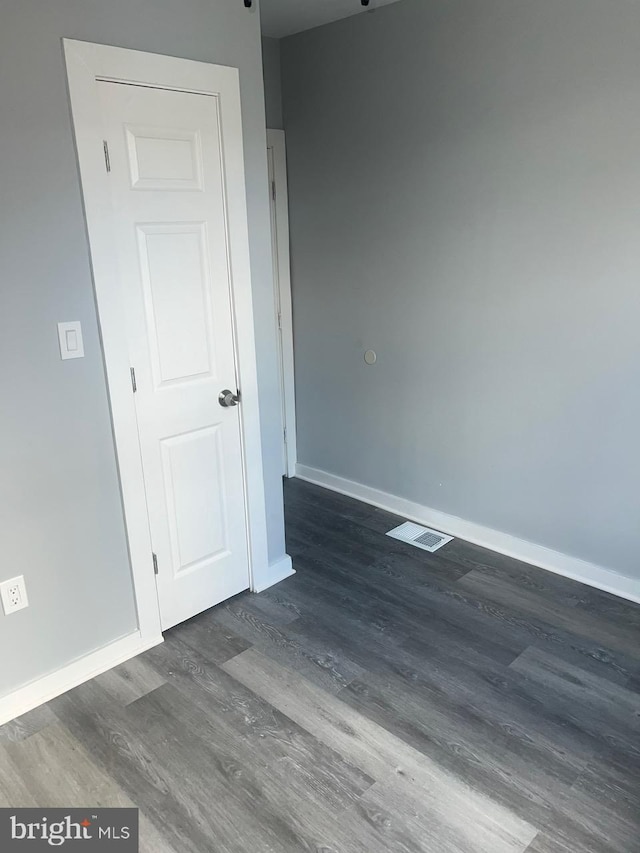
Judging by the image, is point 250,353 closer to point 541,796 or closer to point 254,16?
point 254,16

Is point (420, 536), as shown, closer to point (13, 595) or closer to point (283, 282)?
point (283, 282)

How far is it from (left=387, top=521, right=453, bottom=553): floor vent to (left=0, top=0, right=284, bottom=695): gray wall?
4.94ft

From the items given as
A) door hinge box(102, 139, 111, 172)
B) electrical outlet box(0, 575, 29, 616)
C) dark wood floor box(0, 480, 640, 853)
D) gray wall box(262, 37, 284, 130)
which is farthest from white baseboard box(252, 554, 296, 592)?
gray wall box(262, 37, 284, 130)

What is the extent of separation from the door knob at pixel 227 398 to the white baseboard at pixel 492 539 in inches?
57.0

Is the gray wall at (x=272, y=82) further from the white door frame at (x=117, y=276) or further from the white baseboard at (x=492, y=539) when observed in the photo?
the white baseboard at (x=492, y=539)

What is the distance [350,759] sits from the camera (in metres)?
1.93

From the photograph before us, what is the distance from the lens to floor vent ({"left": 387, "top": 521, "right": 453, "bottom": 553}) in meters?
3.26

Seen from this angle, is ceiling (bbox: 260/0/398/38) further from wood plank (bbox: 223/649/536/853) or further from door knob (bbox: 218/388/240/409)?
wood plank (bbox: 223/649/536/853)

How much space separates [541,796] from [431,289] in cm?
225

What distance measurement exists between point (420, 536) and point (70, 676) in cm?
185

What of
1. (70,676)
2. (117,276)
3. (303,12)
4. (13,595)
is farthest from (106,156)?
(70,676)

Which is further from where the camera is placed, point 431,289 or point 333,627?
point 431,289

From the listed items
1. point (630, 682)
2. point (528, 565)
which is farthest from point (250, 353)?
point (630, 682)

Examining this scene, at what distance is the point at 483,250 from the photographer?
9.52 ft
